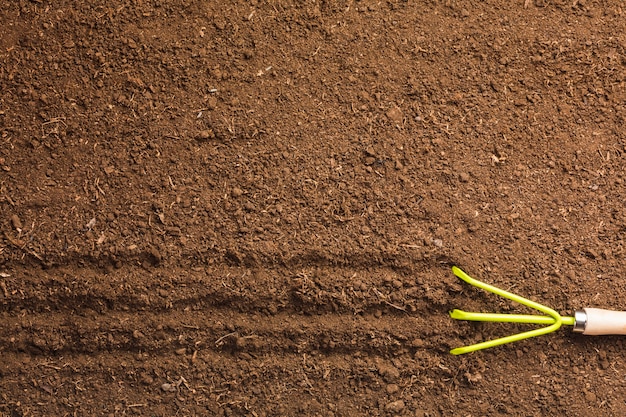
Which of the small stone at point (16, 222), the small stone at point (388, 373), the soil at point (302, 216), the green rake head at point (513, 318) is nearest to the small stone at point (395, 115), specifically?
the soil at point (302, 216)

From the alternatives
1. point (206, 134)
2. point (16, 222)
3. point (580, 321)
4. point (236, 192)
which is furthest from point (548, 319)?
point (16, 222)

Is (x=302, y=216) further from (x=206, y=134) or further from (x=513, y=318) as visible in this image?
(x=513, y=318)

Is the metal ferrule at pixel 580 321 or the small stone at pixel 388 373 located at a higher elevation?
the metal ferrule at pixel 580 321

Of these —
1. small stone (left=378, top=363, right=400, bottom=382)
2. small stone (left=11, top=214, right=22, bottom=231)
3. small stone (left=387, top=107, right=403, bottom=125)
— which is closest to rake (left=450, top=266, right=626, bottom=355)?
small stone (left=378, top=363, right=400, bottom=382)

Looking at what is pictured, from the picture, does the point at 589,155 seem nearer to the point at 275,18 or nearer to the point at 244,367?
the point at 275,18

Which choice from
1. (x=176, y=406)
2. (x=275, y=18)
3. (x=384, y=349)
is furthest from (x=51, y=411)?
(x=275, y=18)

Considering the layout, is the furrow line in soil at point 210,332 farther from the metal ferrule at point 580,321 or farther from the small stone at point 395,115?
the small stone at point 395,115

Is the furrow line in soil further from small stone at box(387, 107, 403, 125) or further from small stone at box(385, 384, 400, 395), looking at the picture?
small stone at box(387, 107, 403, 125)

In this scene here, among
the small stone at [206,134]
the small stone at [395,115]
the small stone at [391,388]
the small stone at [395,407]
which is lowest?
the small stone at [395,407]
